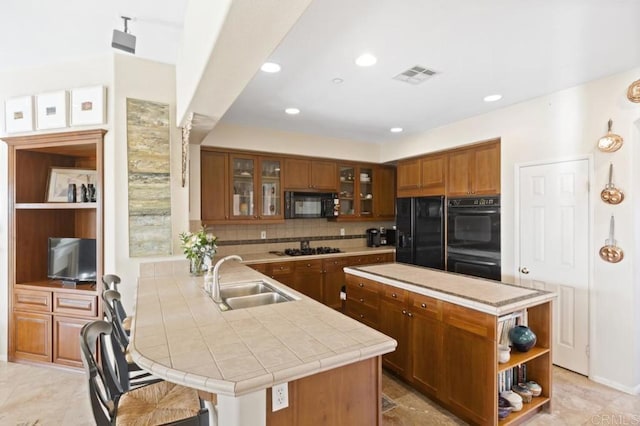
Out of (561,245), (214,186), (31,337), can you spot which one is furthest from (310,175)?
(31,337)

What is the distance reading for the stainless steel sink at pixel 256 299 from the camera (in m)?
2.27

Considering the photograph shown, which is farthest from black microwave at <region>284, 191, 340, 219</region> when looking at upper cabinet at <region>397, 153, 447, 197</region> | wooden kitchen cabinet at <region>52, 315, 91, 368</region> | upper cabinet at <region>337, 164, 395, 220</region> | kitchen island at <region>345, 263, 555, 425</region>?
wooden kitchen cabinet at <region>52, 315, 91, 368</region>

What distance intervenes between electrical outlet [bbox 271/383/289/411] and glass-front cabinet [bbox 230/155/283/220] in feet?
10.9

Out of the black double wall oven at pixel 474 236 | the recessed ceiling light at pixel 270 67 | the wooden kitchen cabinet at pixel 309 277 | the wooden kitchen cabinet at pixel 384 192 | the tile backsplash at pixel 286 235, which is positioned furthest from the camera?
the wooden kitchen cabinet at pixel 384 192

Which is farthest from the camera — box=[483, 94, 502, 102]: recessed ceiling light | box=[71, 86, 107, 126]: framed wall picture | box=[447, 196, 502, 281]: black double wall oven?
box=[447, 196, 502, 281]: black double wall oven

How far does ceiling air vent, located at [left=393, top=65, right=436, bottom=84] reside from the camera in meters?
2.64

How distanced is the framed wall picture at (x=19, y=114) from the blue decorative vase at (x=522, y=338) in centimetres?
449

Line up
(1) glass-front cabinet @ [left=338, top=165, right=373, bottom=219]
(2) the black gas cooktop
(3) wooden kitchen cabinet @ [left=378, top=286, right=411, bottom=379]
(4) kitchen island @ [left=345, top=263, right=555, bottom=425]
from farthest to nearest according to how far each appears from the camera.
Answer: (1) glass-front cabinet @ [left=338, top=165, right=373, bottom=219] → (2) the black gas cooktop → (3) wooden kitchen cabinet @ [left=378, top=286, right=411, bottom=379] → (4) kitchen island @ [left=345, top=263, right=555, bottom=425]

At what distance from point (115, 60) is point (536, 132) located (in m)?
4.14

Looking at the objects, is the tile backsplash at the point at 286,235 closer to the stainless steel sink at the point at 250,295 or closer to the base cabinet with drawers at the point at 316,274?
the base cabinet with drawers at the point at 316,274

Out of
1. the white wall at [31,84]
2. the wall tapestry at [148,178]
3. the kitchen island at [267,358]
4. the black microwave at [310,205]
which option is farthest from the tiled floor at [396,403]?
the black microwave at [310,205]

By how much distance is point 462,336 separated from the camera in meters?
2.16

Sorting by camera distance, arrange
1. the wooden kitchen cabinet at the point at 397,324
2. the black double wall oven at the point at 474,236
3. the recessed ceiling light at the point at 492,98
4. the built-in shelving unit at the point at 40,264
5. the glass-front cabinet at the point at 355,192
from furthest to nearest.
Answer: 1. the glass-front cabinet at the point at 355,192
2. the black double wall oven at the point at 474,236
3. the recessed ceiling light at the point at 492,98
4. the built-in shelving unit at the point at 40,264
5. the wooden kitchen cabinet at the point at 397,324

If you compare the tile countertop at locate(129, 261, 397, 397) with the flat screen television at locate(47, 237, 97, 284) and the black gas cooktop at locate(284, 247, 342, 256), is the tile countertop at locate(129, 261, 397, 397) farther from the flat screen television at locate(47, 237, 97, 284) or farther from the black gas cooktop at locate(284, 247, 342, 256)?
the black gas cooktop at locate(284, 247, 342, 256)
